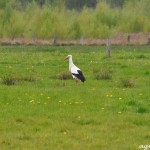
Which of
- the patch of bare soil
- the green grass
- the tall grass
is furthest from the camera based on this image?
the tall grass

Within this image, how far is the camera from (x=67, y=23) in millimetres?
78438

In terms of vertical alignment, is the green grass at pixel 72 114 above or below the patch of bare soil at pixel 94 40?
above

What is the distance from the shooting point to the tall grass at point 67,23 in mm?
76188

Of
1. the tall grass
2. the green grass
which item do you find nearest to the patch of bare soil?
the tall grass

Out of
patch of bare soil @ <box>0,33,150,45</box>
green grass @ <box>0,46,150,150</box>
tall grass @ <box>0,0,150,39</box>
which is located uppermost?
green grass @ <box>0,46,150,150</box>

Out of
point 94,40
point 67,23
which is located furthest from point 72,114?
point 67,23

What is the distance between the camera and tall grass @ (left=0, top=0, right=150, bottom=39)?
250ft

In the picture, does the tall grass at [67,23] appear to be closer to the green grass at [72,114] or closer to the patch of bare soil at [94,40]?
the patch of bare soil at [94,40]

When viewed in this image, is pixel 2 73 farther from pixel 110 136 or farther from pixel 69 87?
pixel 110 136

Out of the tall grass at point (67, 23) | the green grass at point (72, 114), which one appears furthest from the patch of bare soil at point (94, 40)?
the green grass at point (72, 114)

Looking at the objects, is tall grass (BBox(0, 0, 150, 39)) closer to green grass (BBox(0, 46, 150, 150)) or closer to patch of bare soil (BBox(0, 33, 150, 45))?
patch of bare soil (BBox(0, 33, 150, 45))

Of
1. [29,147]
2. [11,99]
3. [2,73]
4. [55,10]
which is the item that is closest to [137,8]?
[55,10]

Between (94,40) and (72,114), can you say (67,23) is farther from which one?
(72,114)

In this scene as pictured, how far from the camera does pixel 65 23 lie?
77938mm
